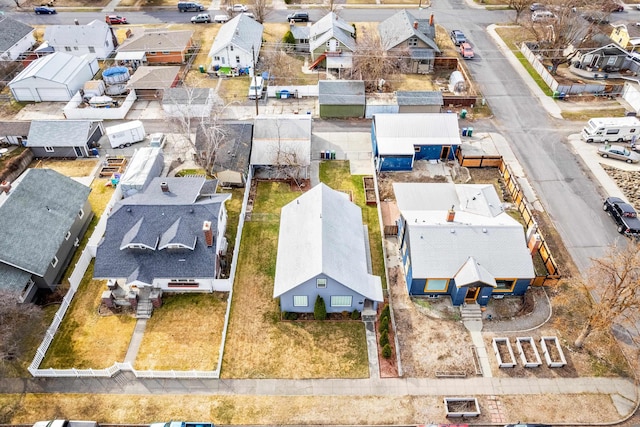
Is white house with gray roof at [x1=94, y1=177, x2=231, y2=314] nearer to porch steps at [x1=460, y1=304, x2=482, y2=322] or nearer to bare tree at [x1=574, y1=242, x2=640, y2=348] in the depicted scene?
porch steps at [x1=460, y1=304, x2=482, y2=322]

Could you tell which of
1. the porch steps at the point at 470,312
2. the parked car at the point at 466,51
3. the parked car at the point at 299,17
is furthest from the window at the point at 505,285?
the parked car at the point at 299,17

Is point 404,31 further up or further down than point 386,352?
further up

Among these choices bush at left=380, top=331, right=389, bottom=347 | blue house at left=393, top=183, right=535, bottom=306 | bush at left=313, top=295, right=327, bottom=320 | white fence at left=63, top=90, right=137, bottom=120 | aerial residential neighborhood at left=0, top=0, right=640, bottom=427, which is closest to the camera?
aerial residential neighborhood at left=0, top=0, right=640, bottom=427

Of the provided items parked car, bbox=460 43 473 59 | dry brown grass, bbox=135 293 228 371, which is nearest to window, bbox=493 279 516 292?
dry brown grass, bbox=135 293 228 371

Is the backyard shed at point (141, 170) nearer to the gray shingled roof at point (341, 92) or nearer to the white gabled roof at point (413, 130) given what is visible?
the gray shingled roof at point (341, 92)

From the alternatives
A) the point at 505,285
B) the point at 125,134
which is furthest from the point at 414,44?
the point at 505,285

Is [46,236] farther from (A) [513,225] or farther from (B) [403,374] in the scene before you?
(A) [513,225]

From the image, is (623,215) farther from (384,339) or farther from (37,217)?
(37,217)
